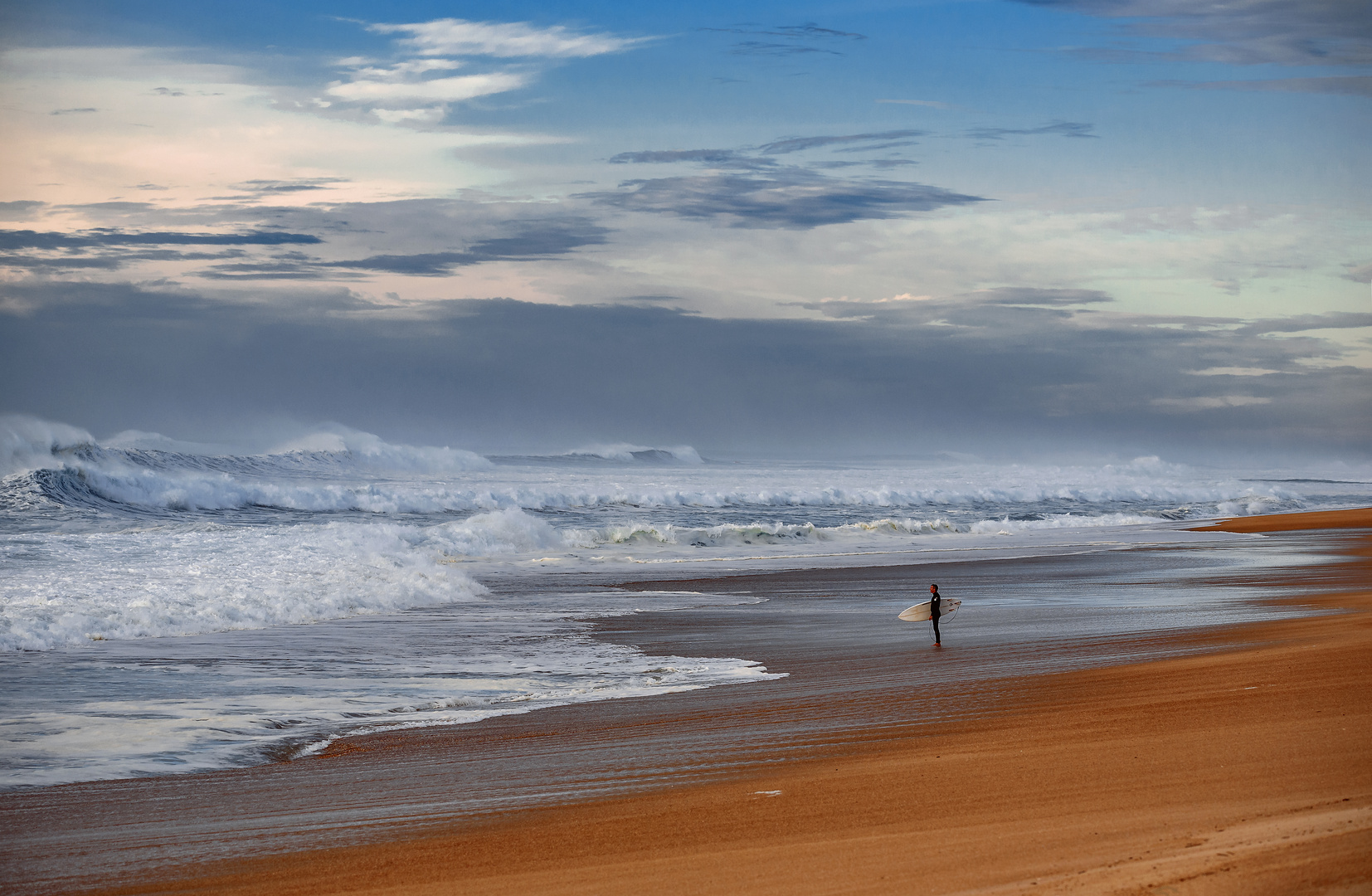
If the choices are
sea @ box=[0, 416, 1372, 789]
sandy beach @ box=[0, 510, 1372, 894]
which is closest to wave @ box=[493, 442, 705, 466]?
sea @ box=[0, 416, 1372, 789]

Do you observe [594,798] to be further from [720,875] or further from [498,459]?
[498,459]

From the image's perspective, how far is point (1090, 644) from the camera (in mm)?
11211

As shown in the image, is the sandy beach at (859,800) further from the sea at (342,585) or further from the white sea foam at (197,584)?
the white sea foam at (197,584)

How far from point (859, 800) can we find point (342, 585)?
1353 cm

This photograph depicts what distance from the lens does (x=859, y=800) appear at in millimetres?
5254

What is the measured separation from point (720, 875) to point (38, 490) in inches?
1508

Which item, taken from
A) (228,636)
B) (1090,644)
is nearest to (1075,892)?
(1090,644)

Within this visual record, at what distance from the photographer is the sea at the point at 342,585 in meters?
8.38

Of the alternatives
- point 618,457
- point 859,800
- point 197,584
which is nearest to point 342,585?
point 197,584

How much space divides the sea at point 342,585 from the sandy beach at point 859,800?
3.98 feet

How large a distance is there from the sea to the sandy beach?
3.98 ft

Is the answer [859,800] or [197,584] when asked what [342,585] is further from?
[859,800]

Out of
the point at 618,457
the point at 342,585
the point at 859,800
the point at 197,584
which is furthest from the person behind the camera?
the point at 618,457

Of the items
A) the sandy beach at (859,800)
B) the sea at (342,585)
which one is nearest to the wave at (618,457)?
the sea at (342,585)
